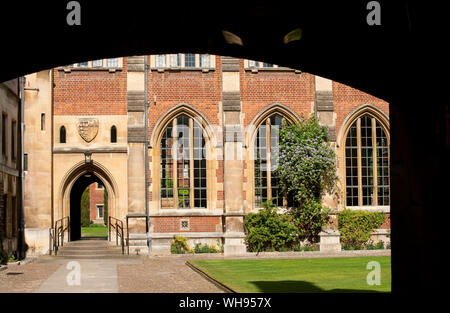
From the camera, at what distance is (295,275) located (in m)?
14.9

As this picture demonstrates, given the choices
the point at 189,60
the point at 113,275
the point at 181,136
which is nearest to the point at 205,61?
the point at 189,60

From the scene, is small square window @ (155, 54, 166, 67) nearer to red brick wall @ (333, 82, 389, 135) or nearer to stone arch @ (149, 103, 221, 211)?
stone arch @ (149, 103, 221, 211)

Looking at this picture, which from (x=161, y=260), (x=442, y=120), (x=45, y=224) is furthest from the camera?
(x=45, y=224)

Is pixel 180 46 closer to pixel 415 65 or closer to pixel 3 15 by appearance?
pixel 3 15

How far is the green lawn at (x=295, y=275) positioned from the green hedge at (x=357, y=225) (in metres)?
5.02

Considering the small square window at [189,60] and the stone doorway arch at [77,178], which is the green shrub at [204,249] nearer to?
the stone doorway arch at [77,178]

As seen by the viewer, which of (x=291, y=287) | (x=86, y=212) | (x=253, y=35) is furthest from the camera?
(x=86, y=212)

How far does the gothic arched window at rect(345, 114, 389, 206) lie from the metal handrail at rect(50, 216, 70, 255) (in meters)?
10.8

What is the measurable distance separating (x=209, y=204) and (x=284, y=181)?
3.01 m

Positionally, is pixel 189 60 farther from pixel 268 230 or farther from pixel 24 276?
pixel 24 276

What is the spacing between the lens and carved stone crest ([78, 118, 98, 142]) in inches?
952

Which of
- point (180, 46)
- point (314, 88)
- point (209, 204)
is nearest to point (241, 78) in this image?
point (314, 88)

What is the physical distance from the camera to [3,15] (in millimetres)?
5203

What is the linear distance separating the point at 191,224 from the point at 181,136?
11.1 feet
